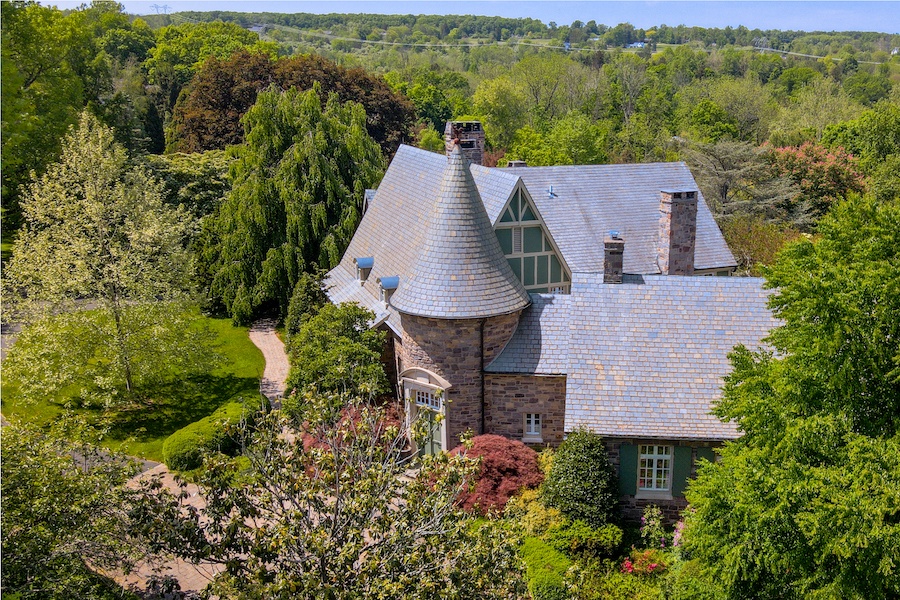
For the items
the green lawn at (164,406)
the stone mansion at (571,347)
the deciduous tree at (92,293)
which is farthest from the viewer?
the green lawn at (164,406)

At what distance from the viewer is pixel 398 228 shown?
28.1 metres

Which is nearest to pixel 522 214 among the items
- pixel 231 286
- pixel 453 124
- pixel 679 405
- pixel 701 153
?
pixel 453 124

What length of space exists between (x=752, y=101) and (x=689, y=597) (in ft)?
234

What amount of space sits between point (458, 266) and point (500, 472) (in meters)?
5.71

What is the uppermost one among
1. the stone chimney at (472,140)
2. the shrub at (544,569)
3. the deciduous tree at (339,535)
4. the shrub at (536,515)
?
the stone chimney at (472,140)

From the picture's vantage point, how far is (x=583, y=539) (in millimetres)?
17969

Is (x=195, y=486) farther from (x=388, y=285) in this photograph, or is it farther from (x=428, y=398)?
(x=388, y=285)

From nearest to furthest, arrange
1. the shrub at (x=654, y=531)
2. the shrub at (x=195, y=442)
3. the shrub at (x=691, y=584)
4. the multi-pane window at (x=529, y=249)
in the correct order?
the shrub at (x=691, y=584), the shrub at (x=654, y=531), the shrub at (x=195, y=442), the multi-pane window at (x=529, y=249)

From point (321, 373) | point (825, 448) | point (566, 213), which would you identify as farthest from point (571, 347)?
point (566, 213)

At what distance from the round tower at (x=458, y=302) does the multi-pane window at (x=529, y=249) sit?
4.35 metres

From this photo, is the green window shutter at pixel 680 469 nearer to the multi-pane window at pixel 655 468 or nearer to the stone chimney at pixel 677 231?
the multi-pane window at pixel 655 468

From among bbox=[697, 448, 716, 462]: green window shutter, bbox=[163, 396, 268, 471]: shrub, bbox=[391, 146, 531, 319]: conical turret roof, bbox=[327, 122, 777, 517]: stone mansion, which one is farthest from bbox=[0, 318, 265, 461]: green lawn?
bbox=[697, 448, 716, 462]: green window shutter

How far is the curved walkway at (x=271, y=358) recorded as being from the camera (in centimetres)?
2837

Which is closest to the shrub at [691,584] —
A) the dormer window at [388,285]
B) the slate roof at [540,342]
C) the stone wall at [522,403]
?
the stone wall at [522,403]
